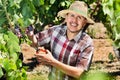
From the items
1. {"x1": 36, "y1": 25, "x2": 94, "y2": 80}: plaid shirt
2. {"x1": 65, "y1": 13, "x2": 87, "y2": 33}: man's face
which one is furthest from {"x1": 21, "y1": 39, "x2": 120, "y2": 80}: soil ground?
{"x1": 65, "y1": 13, "x2": 87, "y2": 33}: man's face

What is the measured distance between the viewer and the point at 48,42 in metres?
3.45

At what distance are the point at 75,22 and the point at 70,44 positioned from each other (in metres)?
0.28

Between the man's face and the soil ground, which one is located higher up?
the man's face

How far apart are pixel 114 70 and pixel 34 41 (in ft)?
15.1

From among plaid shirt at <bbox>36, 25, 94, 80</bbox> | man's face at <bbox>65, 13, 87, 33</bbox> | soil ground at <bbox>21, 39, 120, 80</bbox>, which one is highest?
man's face at <bbox>65, 13, 87, 33</bbox>

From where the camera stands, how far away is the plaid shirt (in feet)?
10.3

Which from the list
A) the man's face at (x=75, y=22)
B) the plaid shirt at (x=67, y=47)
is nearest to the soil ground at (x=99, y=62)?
the plaid shirt at (x=67, y=47)

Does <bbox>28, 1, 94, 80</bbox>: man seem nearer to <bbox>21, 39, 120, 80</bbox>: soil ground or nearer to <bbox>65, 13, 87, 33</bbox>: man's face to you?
<bbox>65, 13, 87, 33</bbox>: man's face

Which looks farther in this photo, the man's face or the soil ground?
the soil ground

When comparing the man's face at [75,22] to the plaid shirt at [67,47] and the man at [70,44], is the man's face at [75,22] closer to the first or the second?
the man at [70,44]

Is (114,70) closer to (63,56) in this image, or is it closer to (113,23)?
(63,56)

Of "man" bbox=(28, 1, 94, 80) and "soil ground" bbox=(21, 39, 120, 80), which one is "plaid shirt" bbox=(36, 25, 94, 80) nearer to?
"man" bbox=(28, 1, 94, 80)

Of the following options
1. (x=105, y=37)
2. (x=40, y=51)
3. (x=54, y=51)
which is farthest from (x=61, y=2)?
(x=105, y=37)

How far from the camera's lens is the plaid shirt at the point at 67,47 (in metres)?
3.14
